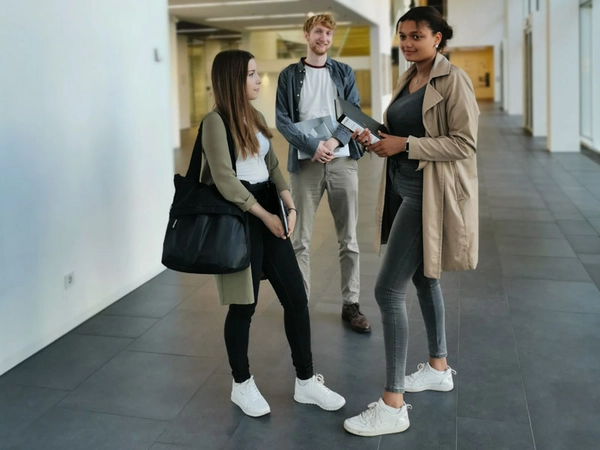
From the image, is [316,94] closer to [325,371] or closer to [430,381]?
[325,371]

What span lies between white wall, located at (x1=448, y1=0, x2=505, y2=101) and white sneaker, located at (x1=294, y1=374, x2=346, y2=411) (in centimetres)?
3654

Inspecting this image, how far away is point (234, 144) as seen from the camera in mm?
2658

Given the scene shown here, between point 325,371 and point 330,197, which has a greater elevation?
point 330,197

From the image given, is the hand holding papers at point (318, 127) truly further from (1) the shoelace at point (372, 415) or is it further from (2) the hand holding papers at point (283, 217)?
(1) the shoelace at point (372, 415)

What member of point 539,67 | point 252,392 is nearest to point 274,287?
point 252,392

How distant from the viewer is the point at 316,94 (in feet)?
12.2

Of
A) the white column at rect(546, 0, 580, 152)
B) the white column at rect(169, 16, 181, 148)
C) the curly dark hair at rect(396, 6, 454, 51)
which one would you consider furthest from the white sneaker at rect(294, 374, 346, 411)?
the white column at rect(169, 16, 181, 148)

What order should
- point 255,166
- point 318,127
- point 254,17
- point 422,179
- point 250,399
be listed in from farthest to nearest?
point 254,17 < point 318,127 < point 250,399 < point 255,166 < point 422,179

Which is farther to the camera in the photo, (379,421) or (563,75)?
(563,75)

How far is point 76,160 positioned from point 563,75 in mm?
11266

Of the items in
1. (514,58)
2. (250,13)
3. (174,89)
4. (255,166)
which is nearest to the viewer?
(255,166)

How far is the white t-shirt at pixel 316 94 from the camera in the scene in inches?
147

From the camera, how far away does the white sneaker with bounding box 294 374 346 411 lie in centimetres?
293

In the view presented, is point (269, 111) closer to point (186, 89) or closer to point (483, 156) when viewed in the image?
point (186, 89)
